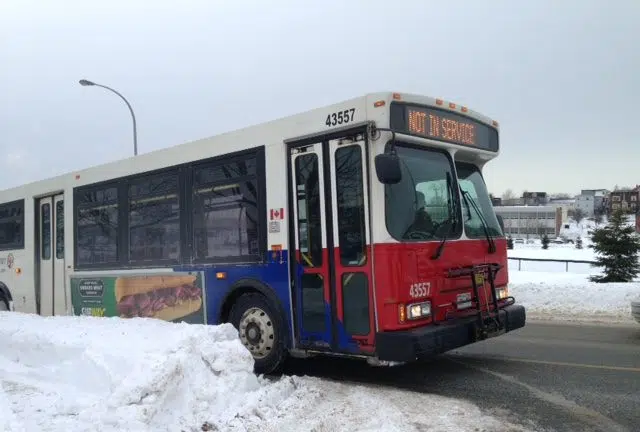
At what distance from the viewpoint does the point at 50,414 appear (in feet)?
15.2

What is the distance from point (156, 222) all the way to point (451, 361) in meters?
4.89

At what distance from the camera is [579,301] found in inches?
545

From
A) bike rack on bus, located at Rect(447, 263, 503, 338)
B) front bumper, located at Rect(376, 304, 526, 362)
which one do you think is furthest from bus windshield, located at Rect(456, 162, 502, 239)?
front bumper, located at Rect(376, 304, 526, 362)

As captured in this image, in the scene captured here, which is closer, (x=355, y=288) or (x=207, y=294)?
(x=355, y=288)

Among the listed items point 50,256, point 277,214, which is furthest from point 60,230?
point 277,214

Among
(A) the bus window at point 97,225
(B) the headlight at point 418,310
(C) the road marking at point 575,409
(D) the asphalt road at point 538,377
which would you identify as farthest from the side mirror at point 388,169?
(A) the bus window at point 97,225

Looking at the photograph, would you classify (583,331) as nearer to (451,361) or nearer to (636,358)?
(636,358)

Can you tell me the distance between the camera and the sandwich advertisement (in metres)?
8.35

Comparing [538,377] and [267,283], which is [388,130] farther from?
[538,377]

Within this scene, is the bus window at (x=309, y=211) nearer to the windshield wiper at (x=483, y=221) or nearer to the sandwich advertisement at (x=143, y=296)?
the windshield wiper at (x=483, y=221)

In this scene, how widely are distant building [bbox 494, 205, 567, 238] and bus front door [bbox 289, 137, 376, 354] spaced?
393 feet

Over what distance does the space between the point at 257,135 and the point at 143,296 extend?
355cm

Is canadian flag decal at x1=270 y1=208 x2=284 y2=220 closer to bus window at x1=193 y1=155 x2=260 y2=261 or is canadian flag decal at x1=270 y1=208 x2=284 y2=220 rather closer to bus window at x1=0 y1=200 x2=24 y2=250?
bus window at x1=193 y1=155 x2=260 y2=261

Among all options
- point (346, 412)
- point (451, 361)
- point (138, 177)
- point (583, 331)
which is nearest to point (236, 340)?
point (346, 412)
